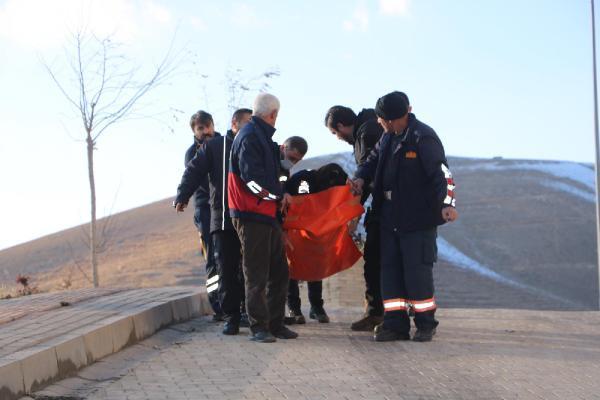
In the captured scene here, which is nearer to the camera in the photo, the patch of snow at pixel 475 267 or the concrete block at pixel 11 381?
the concrete block at pixel 11 381

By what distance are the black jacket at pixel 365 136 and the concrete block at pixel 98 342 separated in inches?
117

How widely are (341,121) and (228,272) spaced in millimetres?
1956

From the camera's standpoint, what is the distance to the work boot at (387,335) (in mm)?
9762

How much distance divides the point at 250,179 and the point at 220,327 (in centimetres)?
228

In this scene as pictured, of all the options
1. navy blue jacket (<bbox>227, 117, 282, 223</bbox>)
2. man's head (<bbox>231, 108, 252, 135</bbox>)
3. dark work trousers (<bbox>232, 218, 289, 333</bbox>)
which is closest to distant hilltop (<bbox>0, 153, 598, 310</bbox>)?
man's head (<bbox>231, 108, 252, 135</bbox>)

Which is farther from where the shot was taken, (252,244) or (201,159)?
(201,159)

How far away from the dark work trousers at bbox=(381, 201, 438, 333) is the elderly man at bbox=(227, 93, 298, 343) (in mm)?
1118

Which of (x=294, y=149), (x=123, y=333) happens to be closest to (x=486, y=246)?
(x=294, y=149)

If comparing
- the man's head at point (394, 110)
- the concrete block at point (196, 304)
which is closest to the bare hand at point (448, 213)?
the man's head at point (394, 110)

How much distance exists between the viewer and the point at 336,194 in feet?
35.6

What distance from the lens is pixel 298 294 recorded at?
37.9 feet

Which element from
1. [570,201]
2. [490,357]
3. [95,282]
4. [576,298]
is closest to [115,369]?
[490,357]

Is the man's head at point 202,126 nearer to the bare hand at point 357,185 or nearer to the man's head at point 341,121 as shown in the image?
the man's head at point 341,121

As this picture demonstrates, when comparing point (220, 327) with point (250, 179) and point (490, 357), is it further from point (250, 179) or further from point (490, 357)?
point (490, 357)
